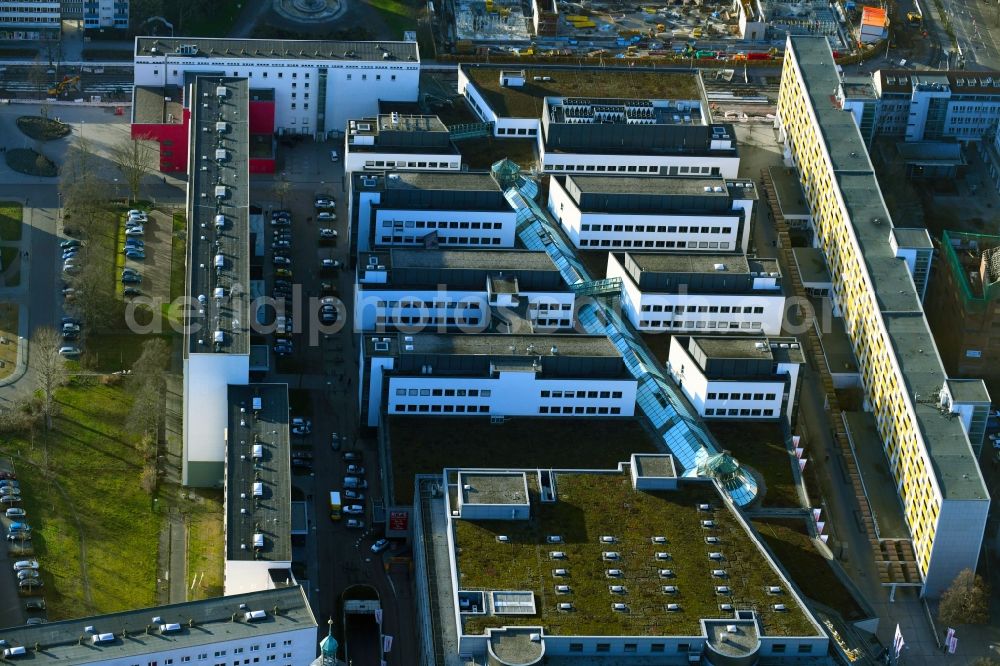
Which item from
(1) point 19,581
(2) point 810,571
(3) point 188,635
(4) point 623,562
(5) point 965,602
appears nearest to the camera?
(3) point 188,635

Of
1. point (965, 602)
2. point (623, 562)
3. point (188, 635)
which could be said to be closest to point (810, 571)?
point (965, 602)

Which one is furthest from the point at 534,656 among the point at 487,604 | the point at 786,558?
the point at 786,558

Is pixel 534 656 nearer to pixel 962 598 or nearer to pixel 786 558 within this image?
pixel 786 558

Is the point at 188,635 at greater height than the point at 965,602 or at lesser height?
greater

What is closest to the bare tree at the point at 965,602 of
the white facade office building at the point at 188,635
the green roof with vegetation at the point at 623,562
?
the green roof with vegetation at the point at 623,562

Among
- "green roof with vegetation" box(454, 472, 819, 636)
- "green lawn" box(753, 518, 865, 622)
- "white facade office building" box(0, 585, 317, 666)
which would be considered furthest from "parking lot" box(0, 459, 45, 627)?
"green lawn" box(753, 518, 865, 622)

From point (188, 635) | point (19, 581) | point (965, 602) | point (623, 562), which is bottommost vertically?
point (19, 581)

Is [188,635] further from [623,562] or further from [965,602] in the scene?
[965,602]

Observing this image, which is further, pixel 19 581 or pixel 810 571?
pixel 810 571
